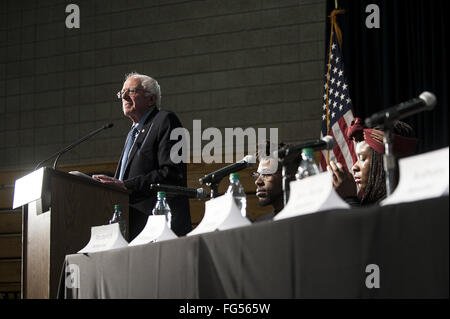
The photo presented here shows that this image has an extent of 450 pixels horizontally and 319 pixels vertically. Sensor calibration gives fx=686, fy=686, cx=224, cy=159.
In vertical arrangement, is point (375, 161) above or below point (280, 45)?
below

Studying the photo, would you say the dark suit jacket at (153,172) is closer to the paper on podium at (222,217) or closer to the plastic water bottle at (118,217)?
the plastic water bottle at (118,217)

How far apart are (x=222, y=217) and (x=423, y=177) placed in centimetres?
68

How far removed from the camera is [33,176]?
3.02m

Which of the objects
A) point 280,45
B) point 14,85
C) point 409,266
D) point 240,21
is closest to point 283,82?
point 280,45

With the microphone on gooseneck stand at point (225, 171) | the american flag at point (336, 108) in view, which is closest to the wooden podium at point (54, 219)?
the microphone on gooseneck stand at point (225, 171)

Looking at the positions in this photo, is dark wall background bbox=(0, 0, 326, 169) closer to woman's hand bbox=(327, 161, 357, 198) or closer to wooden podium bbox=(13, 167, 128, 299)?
woman's hand bbox=(327, 161, 357, 198)

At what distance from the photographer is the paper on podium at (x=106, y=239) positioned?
2.40 metres

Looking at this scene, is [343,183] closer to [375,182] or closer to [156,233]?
[375,182]

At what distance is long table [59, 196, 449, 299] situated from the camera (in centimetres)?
131

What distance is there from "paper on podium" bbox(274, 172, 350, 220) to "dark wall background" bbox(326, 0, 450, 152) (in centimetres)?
366

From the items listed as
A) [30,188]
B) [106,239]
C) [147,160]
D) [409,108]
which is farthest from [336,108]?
[409,108]

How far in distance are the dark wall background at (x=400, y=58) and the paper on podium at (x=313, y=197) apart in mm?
3658

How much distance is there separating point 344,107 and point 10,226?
348 centimetres
